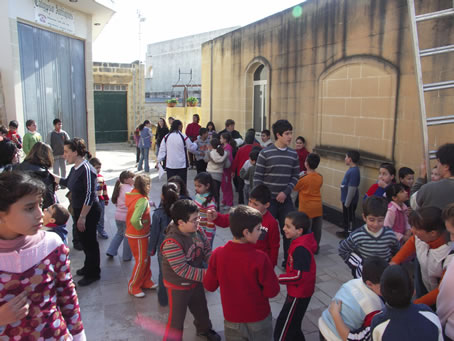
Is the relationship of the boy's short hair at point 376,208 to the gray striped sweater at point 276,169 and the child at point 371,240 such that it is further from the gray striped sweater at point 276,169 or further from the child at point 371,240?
the gray striped sweater at point 276,169

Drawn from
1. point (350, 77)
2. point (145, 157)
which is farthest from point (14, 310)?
point (145, 157)

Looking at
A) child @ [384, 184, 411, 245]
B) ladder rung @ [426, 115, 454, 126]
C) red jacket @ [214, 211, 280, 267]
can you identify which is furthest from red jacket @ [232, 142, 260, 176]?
red jacket @ [214, 211, 280, 267]

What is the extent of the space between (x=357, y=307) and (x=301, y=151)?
526 centimetres

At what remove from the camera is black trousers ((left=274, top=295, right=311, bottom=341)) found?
3.09 metres

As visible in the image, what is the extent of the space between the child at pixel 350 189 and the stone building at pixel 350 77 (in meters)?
0.52

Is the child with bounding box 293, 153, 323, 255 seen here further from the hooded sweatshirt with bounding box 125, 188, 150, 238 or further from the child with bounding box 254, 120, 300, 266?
the hooded sweatshirt with bounding box 125, 188, 150, 238

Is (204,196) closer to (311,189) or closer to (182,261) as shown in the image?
(182,261)

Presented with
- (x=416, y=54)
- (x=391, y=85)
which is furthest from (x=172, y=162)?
(x=416, y=54)

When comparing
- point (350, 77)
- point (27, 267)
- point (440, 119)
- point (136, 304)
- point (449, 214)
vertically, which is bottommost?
point (136, 304)

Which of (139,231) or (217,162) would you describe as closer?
(139,231)

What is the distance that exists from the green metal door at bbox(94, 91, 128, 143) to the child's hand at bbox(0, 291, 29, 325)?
19.6 meters

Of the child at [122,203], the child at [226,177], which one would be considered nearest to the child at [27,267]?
the child at [122,203]

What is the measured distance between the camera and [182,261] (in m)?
3.06

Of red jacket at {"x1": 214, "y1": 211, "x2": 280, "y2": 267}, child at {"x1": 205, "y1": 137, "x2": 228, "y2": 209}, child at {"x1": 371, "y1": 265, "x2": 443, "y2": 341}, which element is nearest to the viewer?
child at {"x1": 371, "y1": 265, "x2": 443, "y2": 341}
